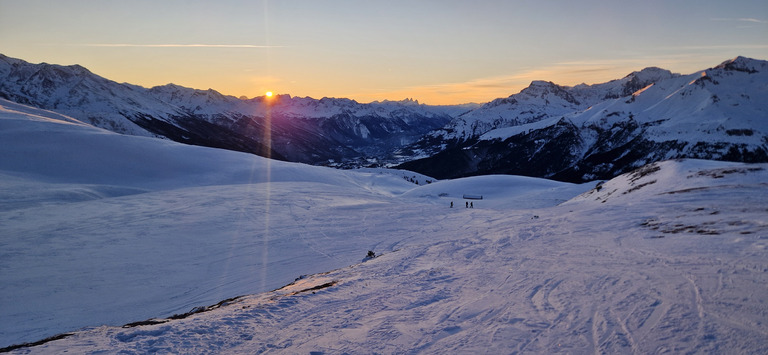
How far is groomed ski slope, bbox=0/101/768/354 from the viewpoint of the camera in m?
7.67

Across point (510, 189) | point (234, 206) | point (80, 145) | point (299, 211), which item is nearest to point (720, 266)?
point (299, 211)

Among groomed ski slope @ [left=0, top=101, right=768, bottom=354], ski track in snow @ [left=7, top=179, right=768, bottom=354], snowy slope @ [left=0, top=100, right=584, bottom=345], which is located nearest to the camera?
ski track in snow @ [left=7, top=179, right=768, bottom=354]

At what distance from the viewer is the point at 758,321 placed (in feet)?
22.8

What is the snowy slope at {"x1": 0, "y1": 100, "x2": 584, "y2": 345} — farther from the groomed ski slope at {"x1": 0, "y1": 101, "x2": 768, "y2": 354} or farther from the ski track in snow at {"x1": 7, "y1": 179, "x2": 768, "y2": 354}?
the ski track in snow at {"x1": 7, "y1": 179, "x2": 768, "y2": 354}

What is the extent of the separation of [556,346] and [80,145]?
2321 inches

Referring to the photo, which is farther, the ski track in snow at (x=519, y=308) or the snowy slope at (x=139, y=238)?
the snowy slope at (x=139, y=238)

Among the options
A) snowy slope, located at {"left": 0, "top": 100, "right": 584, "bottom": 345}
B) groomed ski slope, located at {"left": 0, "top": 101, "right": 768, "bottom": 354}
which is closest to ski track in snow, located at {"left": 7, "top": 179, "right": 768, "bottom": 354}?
groomed ski slope, located at {"left": 0, "top": 101, "right": 768, "bottom": 354}

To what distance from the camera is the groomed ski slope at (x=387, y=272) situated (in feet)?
25.2

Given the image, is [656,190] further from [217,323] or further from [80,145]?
[80,145]

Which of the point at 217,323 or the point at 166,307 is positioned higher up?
the point at 217,323

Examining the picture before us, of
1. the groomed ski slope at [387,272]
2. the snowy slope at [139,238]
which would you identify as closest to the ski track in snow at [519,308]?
the groomed ski slope at [387,272]

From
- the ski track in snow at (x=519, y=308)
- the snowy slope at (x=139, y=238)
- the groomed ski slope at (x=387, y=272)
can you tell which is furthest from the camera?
the snowy slope at (x=139, y=238)

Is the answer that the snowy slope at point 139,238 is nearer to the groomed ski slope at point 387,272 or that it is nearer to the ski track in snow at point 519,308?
the groomed ski slope at point 387,272

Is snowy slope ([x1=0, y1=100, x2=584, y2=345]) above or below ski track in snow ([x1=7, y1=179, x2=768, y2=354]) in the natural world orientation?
below
